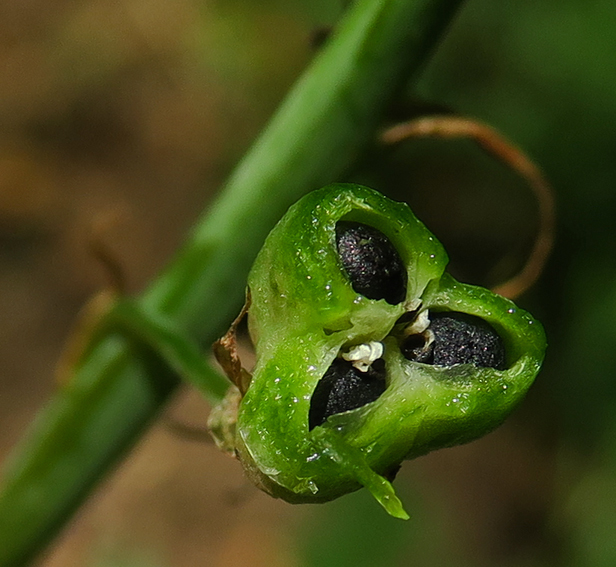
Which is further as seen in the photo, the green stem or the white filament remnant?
the green stem

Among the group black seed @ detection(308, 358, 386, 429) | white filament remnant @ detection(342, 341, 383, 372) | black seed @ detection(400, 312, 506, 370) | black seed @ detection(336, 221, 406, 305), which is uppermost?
black seed @ detection(336, 221, 406, 305)

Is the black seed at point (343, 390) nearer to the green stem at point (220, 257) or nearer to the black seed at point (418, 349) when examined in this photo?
the black seed at point (418, 349)

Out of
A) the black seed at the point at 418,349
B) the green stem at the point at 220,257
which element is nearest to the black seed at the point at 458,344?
the black seed at the point at 418,349

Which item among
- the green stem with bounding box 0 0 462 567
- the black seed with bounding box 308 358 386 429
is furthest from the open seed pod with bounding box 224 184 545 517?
the green stem with bounding box 0 0 462 567

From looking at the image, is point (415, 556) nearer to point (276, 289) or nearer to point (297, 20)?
point (297, 20)

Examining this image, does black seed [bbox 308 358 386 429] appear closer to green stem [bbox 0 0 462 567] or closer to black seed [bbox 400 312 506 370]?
black seed [bbox 400 312 506 370]

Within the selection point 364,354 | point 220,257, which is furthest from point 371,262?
point 220,257

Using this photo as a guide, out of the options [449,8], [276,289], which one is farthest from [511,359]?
[449,8]

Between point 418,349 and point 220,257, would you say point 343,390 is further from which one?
point 220,257
